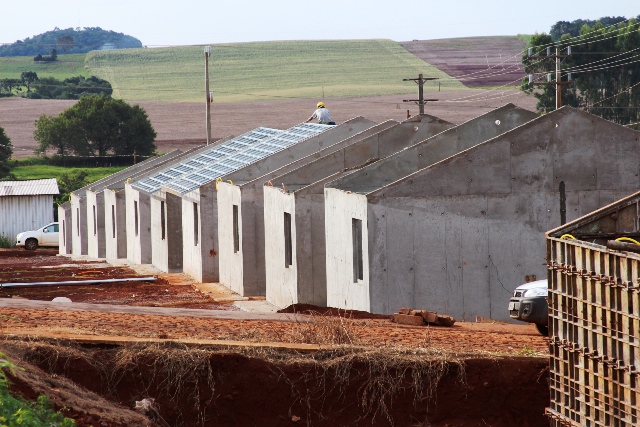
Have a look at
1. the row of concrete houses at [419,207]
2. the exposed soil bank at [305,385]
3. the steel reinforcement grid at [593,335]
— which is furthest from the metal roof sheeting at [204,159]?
the steel reinforcement grid at [593,335]

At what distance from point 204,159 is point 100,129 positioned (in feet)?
131

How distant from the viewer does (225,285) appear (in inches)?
1111

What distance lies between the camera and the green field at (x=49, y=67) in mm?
128000

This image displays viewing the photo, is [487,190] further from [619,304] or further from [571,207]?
[619,304]

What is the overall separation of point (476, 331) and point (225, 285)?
1261 centimetres

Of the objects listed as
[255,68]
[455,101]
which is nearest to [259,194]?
[455,101]

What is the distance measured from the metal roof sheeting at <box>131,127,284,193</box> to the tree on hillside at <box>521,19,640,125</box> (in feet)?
132

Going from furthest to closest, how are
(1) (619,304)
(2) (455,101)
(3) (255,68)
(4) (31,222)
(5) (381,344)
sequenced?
(3) (255,68), (2) (455,101), (4) (31,222), (5) (381,344), (1) (619,304)

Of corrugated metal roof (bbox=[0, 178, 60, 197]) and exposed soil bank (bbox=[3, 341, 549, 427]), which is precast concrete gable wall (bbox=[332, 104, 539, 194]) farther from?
corrugated metal roof (bbox=[0, 178, 60, 197])

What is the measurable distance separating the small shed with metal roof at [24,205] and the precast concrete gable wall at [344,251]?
108 ft

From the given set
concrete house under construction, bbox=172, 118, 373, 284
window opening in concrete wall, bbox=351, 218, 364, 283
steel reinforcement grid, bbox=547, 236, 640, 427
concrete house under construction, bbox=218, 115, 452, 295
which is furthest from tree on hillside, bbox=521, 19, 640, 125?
steel reinforcement grid, bbox=547, 236, 640, 427

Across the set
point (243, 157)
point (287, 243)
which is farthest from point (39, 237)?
point (287, 243)

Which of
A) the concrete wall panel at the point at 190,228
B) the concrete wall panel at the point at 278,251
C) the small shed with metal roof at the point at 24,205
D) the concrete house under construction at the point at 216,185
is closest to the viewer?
the concrete wall panel at the point at 278,251

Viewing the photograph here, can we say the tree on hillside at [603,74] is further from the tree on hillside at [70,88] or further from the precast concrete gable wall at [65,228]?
the tree on hillside at [70,88]
